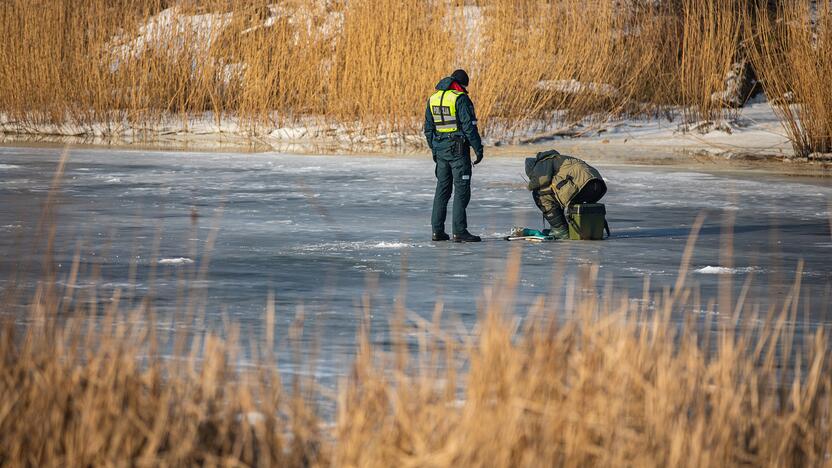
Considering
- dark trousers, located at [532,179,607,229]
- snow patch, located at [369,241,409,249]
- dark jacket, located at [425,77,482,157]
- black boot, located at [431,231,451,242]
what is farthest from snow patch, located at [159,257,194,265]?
dark trousers, located at [532,179,607,229]

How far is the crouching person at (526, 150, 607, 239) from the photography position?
10.2 m

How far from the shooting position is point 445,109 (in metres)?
10.2

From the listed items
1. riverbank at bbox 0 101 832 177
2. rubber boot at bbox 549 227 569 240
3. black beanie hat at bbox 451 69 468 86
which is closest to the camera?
black beanie hat at bbox 451 69 468 86

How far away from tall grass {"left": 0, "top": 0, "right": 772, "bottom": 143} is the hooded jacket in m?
9.29

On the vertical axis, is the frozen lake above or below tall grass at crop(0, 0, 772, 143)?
below

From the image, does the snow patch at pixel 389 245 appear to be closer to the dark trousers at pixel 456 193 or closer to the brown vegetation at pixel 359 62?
the dark trousers at pixel 456 193

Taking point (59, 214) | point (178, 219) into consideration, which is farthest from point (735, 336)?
point (59, 214)

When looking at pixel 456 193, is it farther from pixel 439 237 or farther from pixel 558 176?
pixel 558 176

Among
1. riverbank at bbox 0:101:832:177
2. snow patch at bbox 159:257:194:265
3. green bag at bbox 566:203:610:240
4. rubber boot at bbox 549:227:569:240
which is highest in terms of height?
riverbank at bbox 0:101:832:177

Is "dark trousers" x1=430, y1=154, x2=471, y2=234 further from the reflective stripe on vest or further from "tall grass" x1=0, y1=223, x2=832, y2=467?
"tall grass" x1=0, y1=223, x2=832, y2=467

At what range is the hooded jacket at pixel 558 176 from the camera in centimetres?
1017

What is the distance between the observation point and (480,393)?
11.9ft

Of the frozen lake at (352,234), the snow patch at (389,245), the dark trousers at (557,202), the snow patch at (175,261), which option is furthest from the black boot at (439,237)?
the snow patch at (175,261)

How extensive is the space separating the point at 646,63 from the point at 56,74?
33.6 feet
